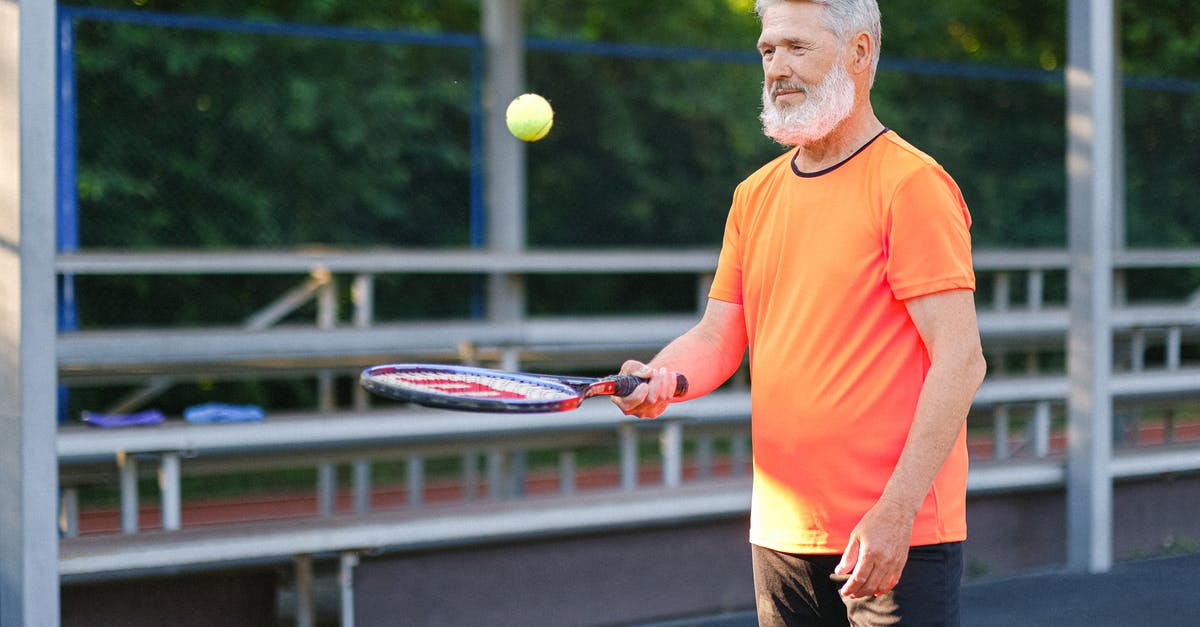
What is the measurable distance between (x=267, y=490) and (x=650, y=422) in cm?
680

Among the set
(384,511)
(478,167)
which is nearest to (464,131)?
(478,167)

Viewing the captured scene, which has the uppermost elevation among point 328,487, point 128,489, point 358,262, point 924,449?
point 358,262

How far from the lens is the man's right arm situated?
2.45 metres

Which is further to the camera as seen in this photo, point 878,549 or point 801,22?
point 801,22

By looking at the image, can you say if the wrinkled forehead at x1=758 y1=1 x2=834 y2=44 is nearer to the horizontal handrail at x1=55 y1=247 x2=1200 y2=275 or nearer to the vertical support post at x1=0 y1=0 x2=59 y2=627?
the vertical support post at x1=0 y1=0 x2=59 y2=627

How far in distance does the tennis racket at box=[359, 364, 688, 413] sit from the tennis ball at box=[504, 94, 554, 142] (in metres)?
1.34

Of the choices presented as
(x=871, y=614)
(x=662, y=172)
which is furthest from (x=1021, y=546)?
(x=662, y=172)

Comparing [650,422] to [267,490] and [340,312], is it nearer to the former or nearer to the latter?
[340,312]

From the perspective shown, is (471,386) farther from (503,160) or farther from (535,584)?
(503,160)

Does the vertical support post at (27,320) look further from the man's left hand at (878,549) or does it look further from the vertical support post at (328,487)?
the man's left hand at (878,549)

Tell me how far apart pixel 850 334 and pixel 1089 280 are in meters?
3.94

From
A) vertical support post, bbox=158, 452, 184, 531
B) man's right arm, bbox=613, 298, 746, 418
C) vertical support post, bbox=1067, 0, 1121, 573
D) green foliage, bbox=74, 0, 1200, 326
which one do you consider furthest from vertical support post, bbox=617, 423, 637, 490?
green foliage, bbox=74, 0, 1200, 326

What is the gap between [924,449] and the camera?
218cm

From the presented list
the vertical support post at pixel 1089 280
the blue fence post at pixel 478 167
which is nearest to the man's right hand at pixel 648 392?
the vertical support post at pixel 1089 280
